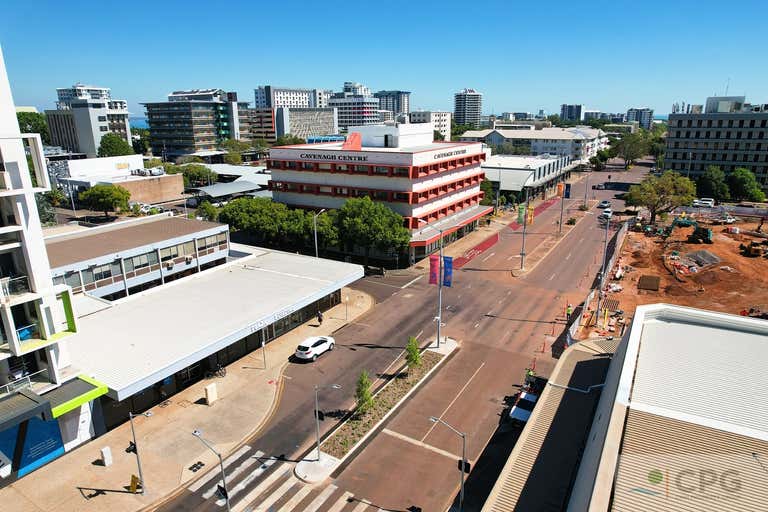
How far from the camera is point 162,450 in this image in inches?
1176

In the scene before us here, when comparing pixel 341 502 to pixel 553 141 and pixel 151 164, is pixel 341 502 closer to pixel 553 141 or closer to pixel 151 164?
pixel 151 164

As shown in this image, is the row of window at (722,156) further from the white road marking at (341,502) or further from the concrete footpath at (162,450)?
the white road marking at (341,502)

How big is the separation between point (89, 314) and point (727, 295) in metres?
65.6

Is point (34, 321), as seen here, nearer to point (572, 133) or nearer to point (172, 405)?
point (172, 405)

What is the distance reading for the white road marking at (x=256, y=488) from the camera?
2591cm

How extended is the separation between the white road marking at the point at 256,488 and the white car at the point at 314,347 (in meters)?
12.3

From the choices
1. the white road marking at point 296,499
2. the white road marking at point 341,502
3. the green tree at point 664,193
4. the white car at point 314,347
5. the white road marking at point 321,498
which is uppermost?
the green tree at point 664,193

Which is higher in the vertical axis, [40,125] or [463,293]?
[40,125]

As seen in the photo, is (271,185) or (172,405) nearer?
(172,405)

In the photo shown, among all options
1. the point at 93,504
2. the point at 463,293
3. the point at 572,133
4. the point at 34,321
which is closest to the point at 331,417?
the point at 93,504

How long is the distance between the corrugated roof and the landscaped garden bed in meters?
29.7

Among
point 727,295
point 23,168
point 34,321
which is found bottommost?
point 727,295

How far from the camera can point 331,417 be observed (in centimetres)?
3341

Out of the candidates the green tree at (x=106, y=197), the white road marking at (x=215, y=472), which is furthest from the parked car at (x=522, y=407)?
the green tree at (x=106, y=197)
